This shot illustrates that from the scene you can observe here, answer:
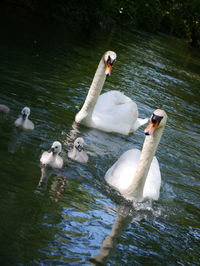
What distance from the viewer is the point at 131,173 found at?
852 centimetres

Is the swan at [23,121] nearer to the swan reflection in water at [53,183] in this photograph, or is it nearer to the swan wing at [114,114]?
the swan reflection in water at [53,183]

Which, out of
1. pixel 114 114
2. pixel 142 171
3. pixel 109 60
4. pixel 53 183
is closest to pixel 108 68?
pixel 109 60

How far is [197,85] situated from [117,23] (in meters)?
19.3

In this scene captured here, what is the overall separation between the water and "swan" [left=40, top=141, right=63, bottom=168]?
117 millimetres

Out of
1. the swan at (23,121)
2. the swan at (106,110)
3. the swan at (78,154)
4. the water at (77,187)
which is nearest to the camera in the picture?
the water at (77,187)

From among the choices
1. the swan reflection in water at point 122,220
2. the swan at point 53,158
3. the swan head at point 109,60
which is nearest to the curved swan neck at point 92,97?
the swan head at point 109,60

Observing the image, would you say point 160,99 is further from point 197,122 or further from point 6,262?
point 6,262

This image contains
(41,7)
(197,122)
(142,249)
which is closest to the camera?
(142,249)

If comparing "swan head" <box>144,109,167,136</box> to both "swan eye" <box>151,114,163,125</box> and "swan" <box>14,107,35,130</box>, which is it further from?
"swan" <box>14,107,35,130</box>

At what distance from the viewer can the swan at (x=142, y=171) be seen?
7.86 meters

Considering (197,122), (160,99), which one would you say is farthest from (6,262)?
(160,99)

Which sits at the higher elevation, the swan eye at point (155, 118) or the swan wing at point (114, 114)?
the swan eye at point (155, 118)

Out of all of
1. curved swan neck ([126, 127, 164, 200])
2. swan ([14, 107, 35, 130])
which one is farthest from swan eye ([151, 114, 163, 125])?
swan ([14, 107, 35, 130])

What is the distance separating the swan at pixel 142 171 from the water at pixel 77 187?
170mm
